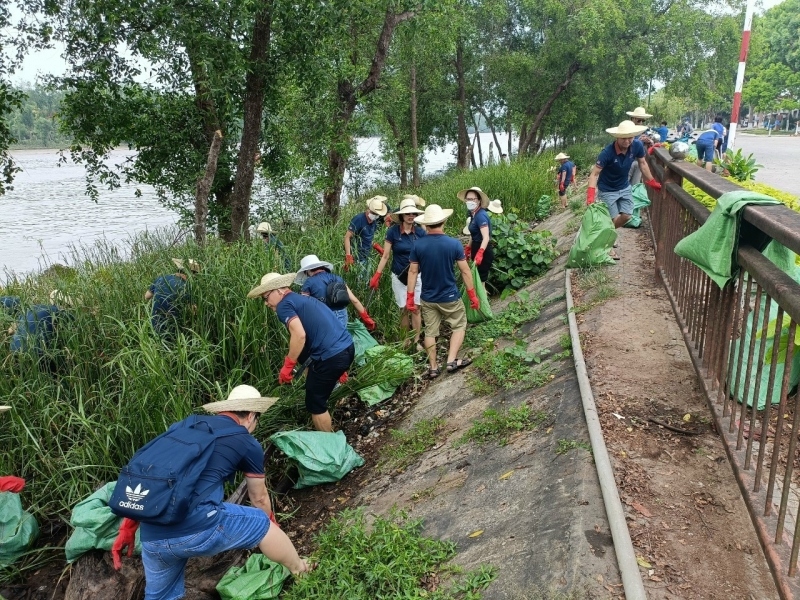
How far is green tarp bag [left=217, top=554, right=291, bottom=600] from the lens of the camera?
3.30 meters

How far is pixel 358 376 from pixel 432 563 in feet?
9.14

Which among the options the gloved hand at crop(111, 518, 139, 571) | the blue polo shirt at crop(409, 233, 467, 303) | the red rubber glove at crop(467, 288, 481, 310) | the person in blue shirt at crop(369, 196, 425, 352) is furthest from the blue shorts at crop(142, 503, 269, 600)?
the person in blue shirt at crop(369, 196, 425, 352)

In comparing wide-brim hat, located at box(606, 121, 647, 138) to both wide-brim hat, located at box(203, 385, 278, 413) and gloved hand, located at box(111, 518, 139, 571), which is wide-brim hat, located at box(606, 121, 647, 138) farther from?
gloved hand, located at box(111, 518, 139, 571)

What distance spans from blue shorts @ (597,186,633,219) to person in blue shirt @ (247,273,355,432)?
356 centimetres

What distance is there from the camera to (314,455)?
14.4 ft

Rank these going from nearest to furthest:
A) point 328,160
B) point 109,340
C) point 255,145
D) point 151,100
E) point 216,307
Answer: point 109,340 < point 216,307 < point 255,145 < point 151,100 < point 328,160

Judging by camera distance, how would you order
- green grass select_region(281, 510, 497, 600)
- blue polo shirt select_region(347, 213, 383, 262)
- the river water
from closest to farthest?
green grass select_region(281, 510, 497, 600)
blue polo shirt select_region(347, 213, 383, 262)
the river water

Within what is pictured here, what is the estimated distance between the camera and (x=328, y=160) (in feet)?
40.7

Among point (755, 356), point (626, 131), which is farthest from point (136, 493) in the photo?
point (626, 131)

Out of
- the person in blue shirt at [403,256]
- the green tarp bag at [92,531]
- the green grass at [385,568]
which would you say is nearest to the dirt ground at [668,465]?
the green grass at [385,568]

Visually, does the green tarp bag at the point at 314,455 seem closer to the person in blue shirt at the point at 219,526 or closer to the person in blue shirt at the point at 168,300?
the person in blue shirt at the point at 219,526

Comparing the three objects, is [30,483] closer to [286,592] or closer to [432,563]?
[286,592]

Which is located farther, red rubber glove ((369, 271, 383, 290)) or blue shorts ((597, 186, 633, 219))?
red rubber glove ((369, 271, 383, 290))

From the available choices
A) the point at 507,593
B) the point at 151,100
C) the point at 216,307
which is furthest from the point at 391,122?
the point at 507,593
